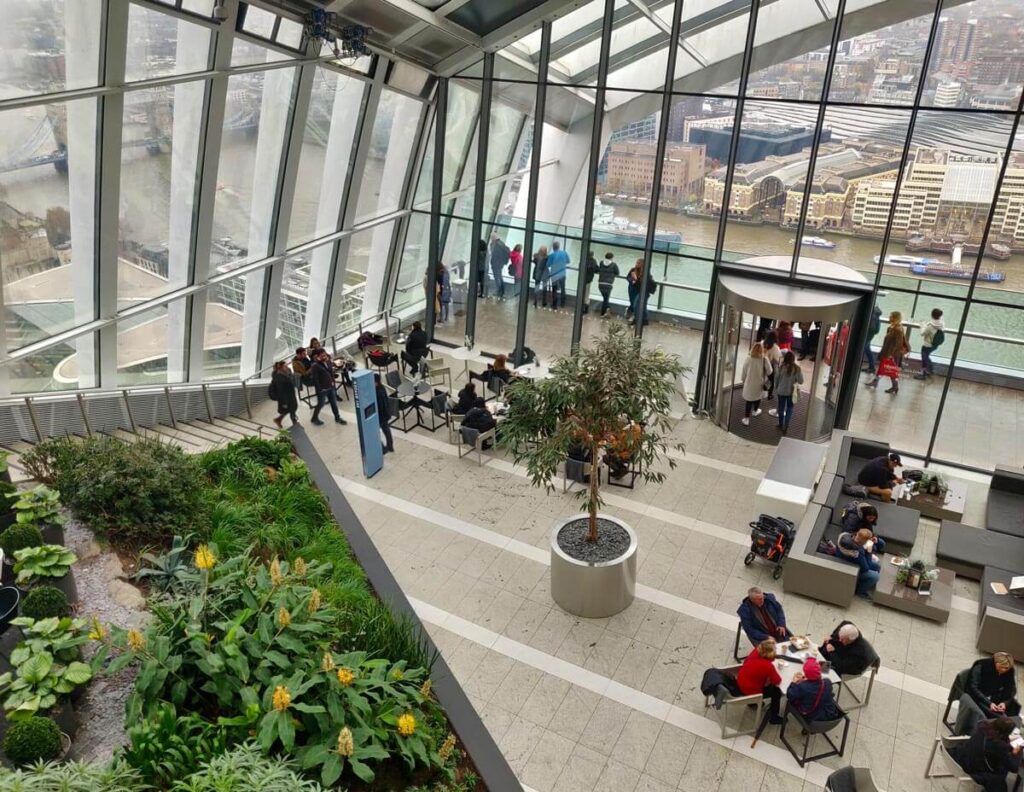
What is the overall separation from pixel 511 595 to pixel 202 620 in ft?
12.6

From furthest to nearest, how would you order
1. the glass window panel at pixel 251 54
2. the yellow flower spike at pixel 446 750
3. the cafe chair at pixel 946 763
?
the glass window panel at pixel 251 54 → the cafe chair at pixel 946 763 → the yellow flower spike at pixel 446 750

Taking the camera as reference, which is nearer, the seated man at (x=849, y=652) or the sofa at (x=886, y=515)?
the seated man at (x=849, y=652)

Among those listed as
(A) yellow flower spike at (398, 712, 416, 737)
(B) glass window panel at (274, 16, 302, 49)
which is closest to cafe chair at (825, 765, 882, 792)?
(A) yellow flower spike at (398, 712, 416, 737)

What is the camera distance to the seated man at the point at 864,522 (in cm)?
927

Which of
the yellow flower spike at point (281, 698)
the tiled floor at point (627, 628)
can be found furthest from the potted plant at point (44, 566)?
the tiled floor at point (627, 628)

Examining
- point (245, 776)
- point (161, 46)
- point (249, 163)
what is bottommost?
point (245, 776)

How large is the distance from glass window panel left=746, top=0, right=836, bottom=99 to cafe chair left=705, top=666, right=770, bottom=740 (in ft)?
28.1

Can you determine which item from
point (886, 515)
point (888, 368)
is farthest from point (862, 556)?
point (888, 368)

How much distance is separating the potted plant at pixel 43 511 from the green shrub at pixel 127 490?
1.51 ft

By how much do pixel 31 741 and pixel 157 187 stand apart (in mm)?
7590

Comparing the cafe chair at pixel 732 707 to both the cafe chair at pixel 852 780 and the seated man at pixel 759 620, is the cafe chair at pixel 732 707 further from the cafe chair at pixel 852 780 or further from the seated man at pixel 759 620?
the cafe chair at pixel 852 780

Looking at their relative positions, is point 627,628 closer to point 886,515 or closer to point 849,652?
point 849,652

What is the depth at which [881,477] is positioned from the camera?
34.7 ft

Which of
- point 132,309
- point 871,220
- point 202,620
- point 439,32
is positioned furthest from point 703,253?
point 202,620
